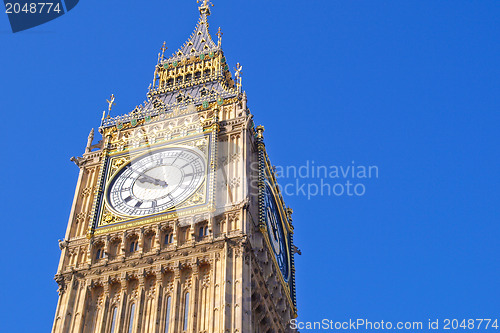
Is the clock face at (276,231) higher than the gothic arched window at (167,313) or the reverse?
higher

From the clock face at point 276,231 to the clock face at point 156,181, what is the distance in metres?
4.03

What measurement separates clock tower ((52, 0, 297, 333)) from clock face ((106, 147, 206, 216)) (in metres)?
0.06

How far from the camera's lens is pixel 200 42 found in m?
62.8

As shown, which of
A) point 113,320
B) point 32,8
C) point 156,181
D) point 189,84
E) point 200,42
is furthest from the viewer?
point 200,42

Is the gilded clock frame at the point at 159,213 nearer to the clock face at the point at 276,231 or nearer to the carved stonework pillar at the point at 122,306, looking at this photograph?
the carved stonework pillar at the point at 122,306

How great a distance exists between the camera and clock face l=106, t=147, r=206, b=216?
44.7 metres

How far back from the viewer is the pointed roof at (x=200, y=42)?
61219 millimetres

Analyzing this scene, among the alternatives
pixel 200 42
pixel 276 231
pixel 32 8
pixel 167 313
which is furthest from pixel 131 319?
pixel 200 42

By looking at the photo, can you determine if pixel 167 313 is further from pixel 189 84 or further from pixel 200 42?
pixel 200 42

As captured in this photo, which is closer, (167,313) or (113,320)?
(167,313)

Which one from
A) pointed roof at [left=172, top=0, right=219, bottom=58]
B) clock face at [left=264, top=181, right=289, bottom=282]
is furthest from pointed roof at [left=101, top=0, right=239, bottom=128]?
clock face at [left=264, top=181, right=289, bottom=282]

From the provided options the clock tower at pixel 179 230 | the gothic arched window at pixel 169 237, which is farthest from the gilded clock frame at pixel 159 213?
the gothic arched window at pixel 169 237

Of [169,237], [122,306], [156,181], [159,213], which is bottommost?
[122,306]

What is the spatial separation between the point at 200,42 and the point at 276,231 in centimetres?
1932
